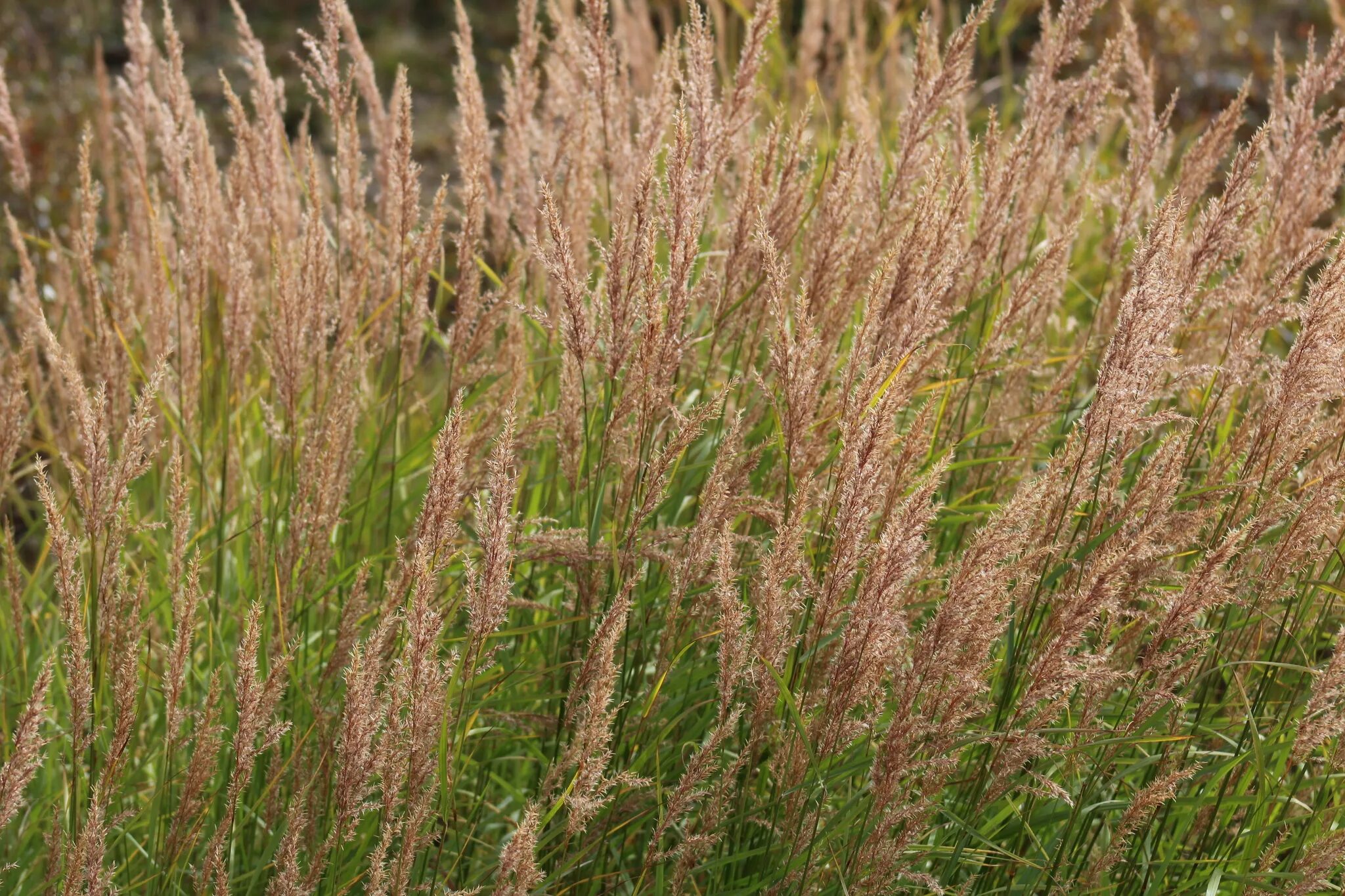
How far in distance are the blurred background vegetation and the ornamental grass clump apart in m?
3.71

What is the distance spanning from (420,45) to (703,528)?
26.3 ft

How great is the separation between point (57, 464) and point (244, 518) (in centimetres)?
147

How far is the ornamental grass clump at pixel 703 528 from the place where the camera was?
1.63 m

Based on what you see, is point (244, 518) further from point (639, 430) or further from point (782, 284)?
point (782, 284)

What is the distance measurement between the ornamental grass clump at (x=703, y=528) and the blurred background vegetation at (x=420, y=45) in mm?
3713

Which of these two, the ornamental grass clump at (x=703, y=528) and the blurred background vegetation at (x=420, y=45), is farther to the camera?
the blurred background vegetation at (x=420, y=45)

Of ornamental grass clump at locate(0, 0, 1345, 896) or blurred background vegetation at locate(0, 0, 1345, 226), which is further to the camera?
blurred background vegetation at locate(0, 0, 1345, 226)

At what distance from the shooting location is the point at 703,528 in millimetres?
1726

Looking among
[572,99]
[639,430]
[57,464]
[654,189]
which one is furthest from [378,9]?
[639,430]

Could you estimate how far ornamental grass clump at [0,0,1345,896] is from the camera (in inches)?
64.4

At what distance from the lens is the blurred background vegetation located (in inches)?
272

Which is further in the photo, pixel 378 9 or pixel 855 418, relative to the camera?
pixel 378 9

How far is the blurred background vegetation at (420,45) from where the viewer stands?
692 cm

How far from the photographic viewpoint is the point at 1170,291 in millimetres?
1647
